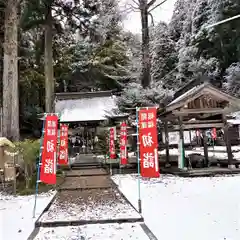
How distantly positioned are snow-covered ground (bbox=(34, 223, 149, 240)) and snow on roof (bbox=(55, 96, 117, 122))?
38.0ft

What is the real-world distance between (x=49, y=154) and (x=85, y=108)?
541 inches

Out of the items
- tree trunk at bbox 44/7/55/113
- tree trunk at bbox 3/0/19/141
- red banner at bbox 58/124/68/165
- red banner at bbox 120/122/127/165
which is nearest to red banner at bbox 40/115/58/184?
tree trunk at bbox 3/0/19/141

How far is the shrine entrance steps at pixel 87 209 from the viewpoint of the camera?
5.20m

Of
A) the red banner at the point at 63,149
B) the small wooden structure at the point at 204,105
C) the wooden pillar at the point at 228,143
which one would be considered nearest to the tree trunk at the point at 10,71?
the red banner at the point at 63,149

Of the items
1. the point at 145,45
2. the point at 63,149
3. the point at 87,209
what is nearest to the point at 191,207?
the point at 87,209

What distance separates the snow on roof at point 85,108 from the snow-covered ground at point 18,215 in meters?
9.26

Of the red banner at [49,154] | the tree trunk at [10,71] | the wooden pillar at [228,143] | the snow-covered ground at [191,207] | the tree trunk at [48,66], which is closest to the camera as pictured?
the snow-covered ground at [191,207]

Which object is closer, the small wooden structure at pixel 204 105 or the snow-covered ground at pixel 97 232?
the snow-covered ground at pixel 97 232

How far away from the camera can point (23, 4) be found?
12.7 m

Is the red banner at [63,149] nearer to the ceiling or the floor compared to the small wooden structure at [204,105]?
nearer to the floor

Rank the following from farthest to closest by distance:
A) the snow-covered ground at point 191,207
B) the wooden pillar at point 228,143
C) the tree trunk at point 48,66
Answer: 1. the tree trunk at point 48,66
2. the wooden pillar at point 228,143
3. the snow-covered ground at point 191,207

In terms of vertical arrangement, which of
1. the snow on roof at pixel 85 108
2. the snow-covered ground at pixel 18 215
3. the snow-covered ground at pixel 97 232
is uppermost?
the snow on roof at pixel 85 108

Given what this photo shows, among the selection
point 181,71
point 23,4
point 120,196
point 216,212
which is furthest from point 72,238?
point 181,71

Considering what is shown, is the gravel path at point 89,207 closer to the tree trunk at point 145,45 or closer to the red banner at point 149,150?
the red banner at point 149,150
